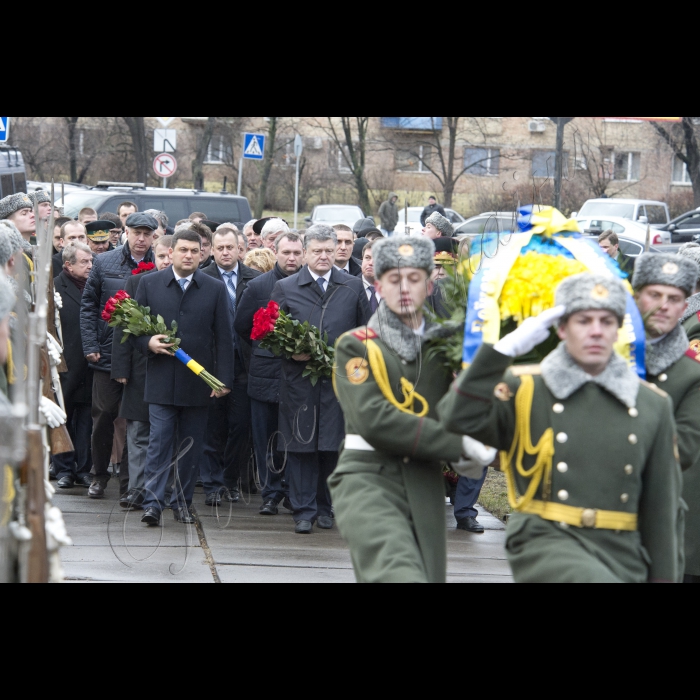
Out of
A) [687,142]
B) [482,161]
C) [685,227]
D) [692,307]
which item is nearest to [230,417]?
[692,307]

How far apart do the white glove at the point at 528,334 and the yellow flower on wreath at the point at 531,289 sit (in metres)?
0.44

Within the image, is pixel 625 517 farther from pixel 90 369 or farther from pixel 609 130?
pixel 609 130

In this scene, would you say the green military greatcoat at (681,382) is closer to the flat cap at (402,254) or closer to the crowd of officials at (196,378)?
the flat cap at (402,254)

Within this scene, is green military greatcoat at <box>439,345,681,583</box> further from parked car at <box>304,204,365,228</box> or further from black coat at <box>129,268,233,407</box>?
parked car at <box>304,204,365,228</box>

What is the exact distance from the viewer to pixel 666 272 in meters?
5.07

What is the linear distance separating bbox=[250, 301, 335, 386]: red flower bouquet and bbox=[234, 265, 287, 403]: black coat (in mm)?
519

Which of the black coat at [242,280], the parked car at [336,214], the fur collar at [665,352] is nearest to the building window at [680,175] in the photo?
the parked car at [336,214]

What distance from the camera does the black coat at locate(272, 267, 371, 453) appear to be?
27.3 ft

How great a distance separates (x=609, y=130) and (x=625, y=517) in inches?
1314

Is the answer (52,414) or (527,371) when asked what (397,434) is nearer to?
(527,371)

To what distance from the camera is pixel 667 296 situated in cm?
507

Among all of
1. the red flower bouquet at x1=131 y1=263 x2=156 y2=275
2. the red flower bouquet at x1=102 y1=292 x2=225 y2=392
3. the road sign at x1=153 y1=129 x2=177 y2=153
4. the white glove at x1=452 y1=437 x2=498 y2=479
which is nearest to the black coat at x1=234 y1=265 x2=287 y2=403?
the red flower bouquet at x1=102 y1=292 x2=225 y2=392

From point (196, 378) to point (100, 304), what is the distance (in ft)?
4.61
